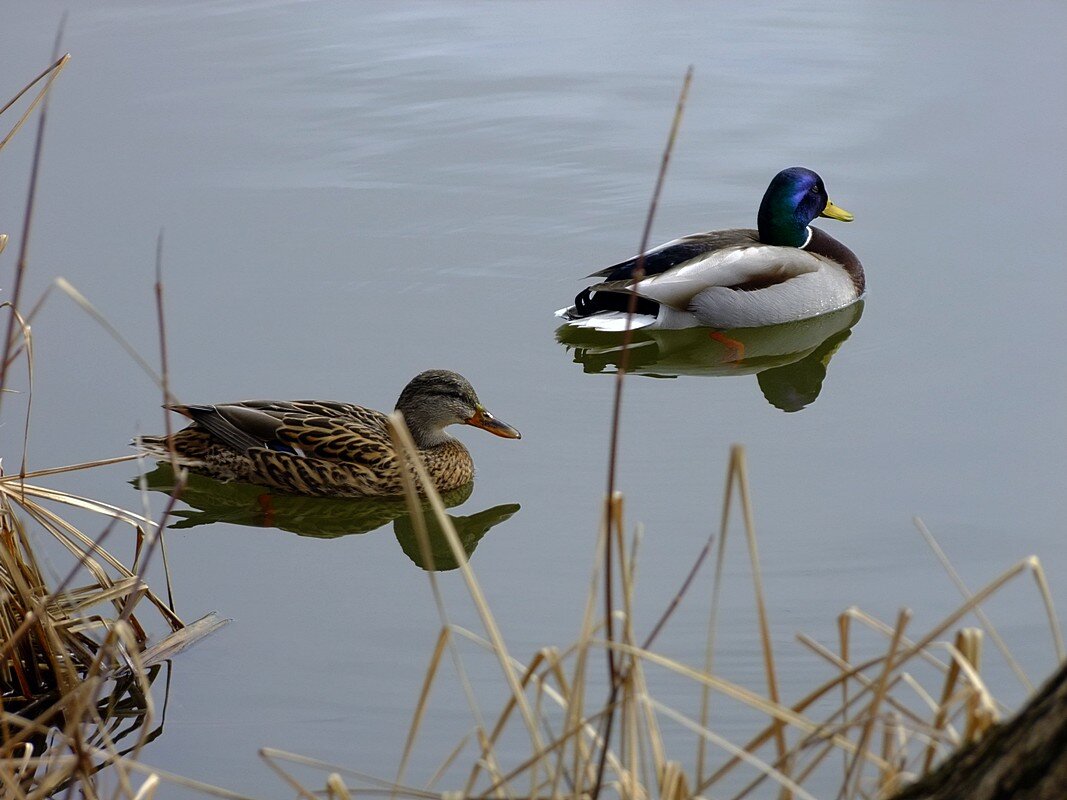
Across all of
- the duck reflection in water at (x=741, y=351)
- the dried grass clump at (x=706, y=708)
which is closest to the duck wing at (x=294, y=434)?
the duck reflection in water at (x=741, y=351)

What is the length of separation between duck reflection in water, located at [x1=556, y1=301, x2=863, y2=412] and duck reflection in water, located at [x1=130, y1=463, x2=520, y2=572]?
1329 millimetres

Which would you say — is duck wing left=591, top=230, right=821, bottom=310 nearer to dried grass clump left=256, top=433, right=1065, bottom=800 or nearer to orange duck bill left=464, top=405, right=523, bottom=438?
orange duck bill left=464, top=405, right=523, bottom=438

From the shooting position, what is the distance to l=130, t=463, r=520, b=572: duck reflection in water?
A: 5.16m

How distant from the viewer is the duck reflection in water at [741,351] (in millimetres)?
6316

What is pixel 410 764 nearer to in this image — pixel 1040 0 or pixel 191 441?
pixel 191 441

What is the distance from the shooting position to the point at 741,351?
671cm

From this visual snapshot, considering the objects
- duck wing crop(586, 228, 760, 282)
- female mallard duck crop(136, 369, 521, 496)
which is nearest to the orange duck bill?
female mallard duck crop(136, 369, 521, 496)

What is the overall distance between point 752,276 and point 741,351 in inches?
18.3

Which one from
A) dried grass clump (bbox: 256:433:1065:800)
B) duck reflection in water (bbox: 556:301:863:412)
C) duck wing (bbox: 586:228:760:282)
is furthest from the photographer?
duck wing (bbox: 586:228:760:282)

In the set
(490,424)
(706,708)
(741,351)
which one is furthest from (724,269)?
(706,708)

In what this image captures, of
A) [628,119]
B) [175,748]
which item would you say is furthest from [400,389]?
[628,119]

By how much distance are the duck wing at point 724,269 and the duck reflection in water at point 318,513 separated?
71.0 inches

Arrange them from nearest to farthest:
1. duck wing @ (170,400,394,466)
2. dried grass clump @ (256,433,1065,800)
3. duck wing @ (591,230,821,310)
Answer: dried grass clump @ (256,433,1065,800) → duck wing @ (170,400,394,466) → duck wing @ (591,230,821,310)

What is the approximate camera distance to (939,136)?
808cm
